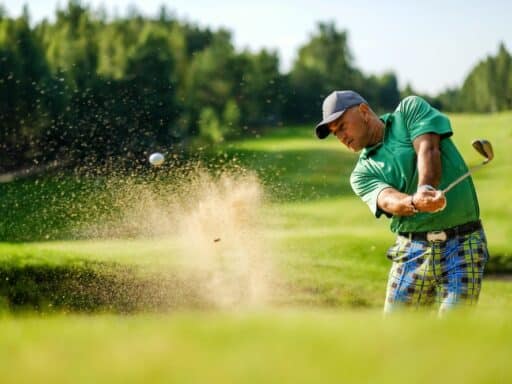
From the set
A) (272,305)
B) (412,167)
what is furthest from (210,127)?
(412,167)

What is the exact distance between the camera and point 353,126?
4.86 meters

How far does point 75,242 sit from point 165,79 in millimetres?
20470

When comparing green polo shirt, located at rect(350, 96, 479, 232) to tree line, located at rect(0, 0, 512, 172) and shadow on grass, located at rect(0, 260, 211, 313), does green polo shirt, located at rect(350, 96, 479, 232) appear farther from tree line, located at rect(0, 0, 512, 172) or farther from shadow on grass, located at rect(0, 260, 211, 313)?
tree line, located at rect(0, 0, 512, 172)

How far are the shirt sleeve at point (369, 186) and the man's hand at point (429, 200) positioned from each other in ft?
1.69

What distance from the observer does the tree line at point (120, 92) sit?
2866 cm

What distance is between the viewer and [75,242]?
16328mm

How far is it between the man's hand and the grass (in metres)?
0.86

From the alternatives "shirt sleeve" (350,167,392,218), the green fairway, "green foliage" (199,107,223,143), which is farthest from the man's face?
"green foliage" (199,107,223,143)

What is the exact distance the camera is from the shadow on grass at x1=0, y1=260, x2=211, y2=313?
10898 millimetres

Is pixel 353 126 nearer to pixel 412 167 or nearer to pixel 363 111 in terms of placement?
pixel 363 111

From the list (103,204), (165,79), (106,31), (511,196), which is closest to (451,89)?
(106,31)

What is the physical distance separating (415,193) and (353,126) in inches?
23.9

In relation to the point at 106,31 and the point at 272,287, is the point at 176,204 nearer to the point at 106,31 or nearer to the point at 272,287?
the point at 272,287

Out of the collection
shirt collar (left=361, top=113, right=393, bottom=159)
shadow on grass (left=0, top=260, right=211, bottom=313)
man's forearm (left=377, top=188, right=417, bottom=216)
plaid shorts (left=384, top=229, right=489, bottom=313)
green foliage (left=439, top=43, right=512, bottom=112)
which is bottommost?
green foliage (left=439, top=43, right=512, bottom=112)
